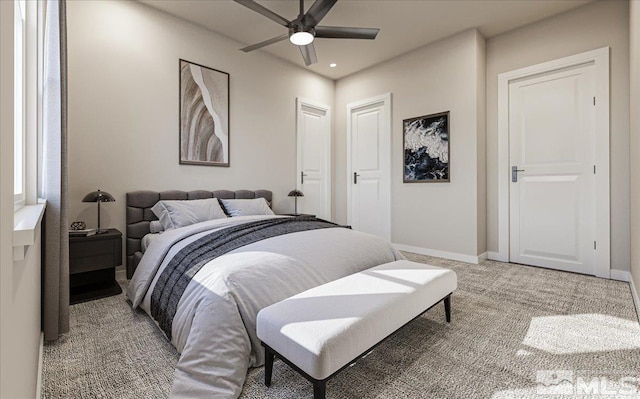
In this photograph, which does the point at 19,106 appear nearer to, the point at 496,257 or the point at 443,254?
the point at 443,254

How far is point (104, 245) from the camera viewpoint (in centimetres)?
252

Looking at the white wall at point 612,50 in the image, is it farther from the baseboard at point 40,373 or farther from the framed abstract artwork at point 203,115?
the baseboard at point 40,373

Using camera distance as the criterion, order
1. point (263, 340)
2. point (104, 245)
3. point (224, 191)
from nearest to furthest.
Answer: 1. point (263, 340)
2. point (104, 245)
3. point (224, 191)

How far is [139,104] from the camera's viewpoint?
10.2 ft

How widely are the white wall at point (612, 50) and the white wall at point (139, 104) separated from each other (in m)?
3.42

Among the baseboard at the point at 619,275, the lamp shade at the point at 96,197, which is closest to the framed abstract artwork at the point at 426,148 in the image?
the baseboard at the point at 619,275

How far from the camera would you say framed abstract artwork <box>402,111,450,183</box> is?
3977mm

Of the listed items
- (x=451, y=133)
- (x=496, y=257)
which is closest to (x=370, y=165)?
(x=451, y=133)

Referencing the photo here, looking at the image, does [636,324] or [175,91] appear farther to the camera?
[175,91]

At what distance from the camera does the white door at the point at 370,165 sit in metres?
4.66

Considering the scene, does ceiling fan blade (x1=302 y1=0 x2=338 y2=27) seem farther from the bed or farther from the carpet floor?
the carpet floor

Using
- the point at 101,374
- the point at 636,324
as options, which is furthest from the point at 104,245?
the point at 636,324

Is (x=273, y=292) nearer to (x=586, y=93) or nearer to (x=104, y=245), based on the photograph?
(x=104, y=245)

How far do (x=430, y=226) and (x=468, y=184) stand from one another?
76cm
